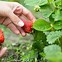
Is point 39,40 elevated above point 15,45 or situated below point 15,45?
above

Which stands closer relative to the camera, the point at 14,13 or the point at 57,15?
the point at 57,15

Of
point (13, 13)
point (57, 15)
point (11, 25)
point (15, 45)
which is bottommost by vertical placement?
point (15, 45)

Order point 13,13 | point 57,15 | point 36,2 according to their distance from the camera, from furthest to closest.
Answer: point 13,13
point 36,2
point 57,15

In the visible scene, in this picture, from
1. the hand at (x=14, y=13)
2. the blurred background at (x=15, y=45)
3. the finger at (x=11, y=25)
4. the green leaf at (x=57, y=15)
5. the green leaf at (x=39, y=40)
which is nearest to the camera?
the green leaf at (x=57, y=15)

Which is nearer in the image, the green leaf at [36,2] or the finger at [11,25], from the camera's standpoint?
the green leaf at [36,2]

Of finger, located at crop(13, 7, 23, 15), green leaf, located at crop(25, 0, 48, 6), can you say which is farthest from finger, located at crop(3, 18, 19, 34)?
green leaf, located at crop(25, 0, 48, 6)

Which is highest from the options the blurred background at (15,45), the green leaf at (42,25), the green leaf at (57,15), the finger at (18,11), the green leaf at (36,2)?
the green leaf at (36,2)

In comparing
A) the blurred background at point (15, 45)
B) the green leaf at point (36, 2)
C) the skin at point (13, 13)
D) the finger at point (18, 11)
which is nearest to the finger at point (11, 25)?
the skin at point (13, 13)

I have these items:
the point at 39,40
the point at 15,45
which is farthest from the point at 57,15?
the point at 15,45

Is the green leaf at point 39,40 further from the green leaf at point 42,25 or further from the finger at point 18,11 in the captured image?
the finger at point 18,11

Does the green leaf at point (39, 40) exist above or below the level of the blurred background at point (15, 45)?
above

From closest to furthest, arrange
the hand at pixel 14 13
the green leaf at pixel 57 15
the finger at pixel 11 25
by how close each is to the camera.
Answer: the green leaf at pixel 57 15, the hand at pixel 14 13, the finger at pixel 11 25

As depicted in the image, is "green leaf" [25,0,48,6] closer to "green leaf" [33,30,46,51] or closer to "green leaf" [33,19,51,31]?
"green leaf" [33,19,51,31]

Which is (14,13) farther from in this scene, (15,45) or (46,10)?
(15,45)
